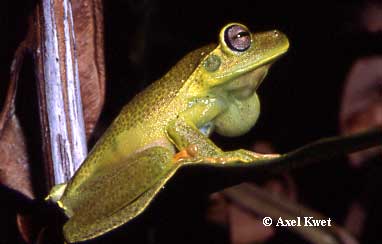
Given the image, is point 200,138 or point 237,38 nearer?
point 200,138

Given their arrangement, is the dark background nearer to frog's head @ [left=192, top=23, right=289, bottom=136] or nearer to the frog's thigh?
frog's head @ [left=192, top=23, right=289, bottom=136]

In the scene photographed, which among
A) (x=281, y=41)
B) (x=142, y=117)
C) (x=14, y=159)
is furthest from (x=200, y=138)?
(x=14, y=159)

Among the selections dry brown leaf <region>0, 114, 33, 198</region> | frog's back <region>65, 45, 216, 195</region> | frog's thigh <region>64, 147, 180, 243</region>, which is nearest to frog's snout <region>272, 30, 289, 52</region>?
frog's back <region>65, 45, 216, 195</region>

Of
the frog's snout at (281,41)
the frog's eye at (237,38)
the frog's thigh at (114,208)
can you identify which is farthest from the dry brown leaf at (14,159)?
the frog's snout at (281,41)

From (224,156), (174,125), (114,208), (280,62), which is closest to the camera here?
(114,208)

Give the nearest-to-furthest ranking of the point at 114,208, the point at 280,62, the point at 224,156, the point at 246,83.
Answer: the point at 114,208 < the point at 224,156 < the point at 246,83 < the point at 280,62

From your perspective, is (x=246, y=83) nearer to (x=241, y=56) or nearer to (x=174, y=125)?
(x=241, y=56)

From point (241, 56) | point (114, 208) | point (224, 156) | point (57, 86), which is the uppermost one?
point (241, 56)
